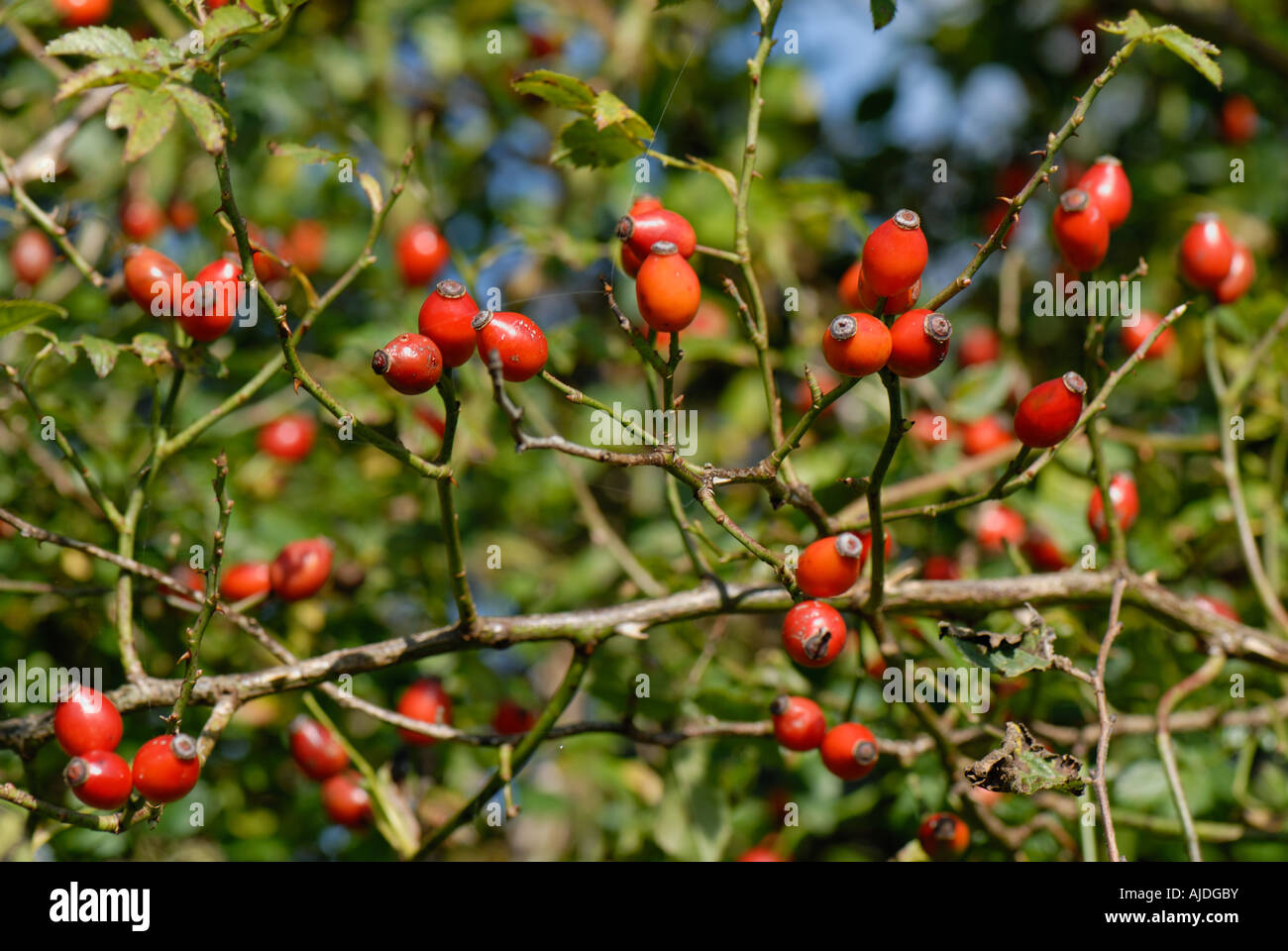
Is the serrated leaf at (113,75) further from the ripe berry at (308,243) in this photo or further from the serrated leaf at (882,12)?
the ripe berry at (308,243)

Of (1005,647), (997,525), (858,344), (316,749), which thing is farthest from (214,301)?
(997,525)

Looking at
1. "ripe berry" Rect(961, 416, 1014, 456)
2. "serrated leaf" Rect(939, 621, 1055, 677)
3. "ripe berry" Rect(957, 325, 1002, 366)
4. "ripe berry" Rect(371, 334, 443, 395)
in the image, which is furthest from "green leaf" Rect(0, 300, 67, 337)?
"ripe berry" Rect(957, 325, 1002, 366)

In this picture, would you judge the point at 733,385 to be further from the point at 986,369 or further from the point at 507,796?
the point at 507,796

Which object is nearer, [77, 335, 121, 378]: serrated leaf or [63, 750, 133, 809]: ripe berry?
[63, 750, 133, 809]: ripe berry

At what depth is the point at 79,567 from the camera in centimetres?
264

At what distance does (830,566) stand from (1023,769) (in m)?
0.40

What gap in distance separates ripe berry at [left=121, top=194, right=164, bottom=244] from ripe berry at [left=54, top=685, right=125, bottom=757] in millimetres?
2101

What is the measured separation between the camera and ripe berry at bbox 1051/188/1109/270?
6.30 feet

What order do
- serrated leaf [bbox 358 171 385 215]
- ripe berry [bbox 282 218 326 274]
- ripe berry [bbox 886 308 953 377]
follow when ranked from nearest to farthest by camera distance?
ripe berry [bbox 886 308 953 377], serrated leaf [bbox 358 171 385 215], ripe berry [bbox 282 218 326 274]

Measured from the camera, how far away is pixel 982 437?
3027 mm

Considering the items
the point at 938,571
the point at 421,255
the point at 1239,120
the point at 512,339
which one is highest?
the point at 1239,120

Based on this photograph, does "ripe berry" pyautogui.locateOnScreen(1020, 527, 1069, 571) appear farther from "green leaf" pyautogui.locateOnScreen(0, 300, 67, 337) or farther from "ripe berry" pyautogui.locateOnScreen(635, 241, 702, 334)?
"green leaf" pyautogui.locateOnScreen(0, 300, 67, 337)

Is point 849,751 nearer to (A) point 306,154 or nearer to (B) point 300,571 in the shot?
(B) point 300,571
